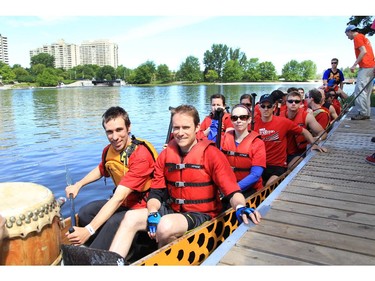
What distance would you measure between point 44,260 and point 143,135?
13.1 meters

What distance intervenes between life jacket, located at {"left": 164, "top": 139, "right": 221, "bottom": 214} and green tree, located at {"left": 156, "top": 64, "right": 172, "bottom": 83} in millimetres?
114632

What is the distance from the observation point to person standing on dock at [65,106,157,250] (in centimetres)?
287

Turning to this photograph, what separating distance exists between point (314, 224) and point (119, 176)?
1.87 meters

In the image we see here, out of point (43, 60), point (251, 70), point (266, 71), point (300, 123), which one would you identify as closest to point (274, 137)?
point (300, 123)

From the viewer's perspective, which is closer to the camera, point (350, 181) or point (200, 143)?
point (200, 143)

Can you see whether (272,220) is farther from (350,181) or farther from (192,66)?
(192,66)

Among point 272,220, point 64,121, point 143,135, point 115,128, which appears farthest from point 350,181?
point 64,121

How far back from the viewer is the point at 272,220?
306cm

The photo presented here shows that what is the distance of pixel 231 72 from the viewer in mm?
110188

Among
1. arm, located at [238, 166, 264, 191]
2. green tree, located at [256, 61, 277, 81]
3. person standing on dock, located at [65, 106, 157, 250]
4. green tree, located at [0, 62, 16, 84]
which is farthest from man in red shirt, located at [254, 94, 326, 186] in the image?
green tree, located at [256, 61, 277, 81]

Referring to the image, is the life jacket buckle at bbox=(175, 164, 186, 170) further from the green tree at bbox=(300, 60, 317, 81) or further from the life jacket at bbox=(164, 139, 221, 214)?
the green tree at bbox=(300, 60, 317, 81)

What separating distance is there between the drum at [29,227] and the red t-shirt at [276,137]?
326cm

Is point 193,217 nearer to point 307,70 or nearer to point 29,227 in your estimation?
point 29,227

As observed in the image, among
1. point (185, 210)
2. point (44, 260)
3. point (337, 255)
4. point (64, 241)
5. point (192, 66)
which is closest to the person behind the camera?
point (44, 260)
